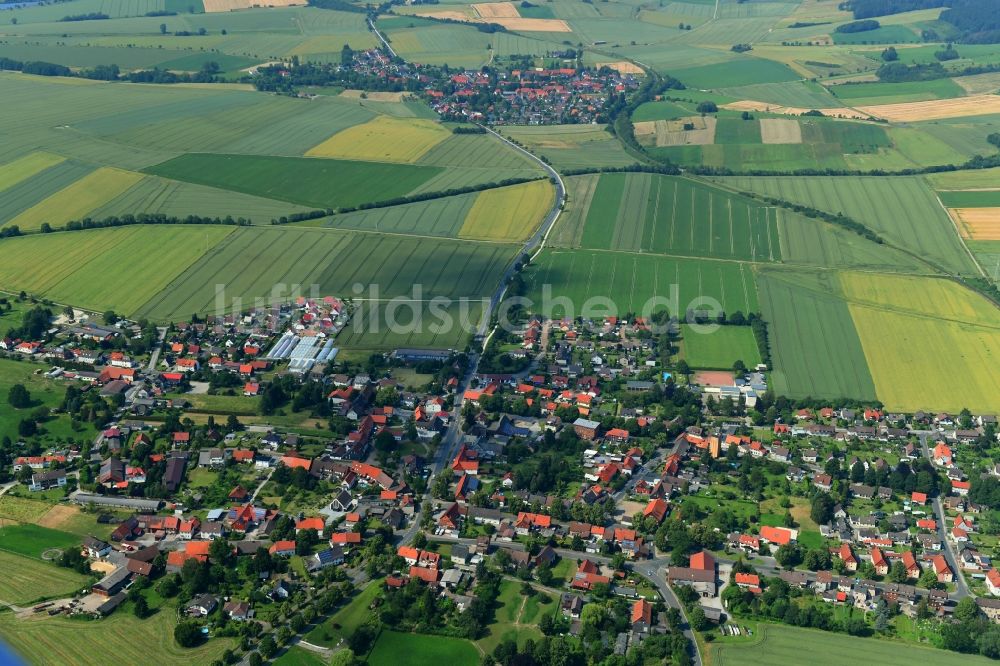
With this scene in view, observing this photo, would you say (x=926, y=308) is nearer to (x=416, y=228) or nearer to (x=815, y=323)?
(x=815, y=323)

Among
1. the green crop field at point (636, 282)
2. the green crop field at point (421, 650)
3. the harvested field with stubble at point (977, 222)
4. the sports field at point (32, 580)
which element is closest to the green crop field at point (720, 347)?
the green crop field at point (636, 282)

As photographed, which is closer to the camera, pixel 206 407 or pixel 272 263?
pixel 206 407

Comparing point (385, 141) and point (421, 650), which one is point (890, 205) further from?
point (421, 650)

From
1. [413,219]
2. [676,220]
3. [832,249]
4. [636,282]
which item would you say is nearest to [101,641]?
[636,282]

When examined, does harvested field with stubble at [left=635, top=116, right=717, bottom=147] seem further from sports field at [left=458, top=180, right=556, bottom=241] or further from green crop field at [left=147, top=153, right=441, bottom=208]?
green crop field at [left=147, top=153, right=441, bottom=208]

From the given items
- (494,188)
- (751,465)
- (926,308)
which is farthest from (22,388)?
(926,308)

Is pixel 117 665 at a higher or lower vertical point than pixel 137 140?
lower
